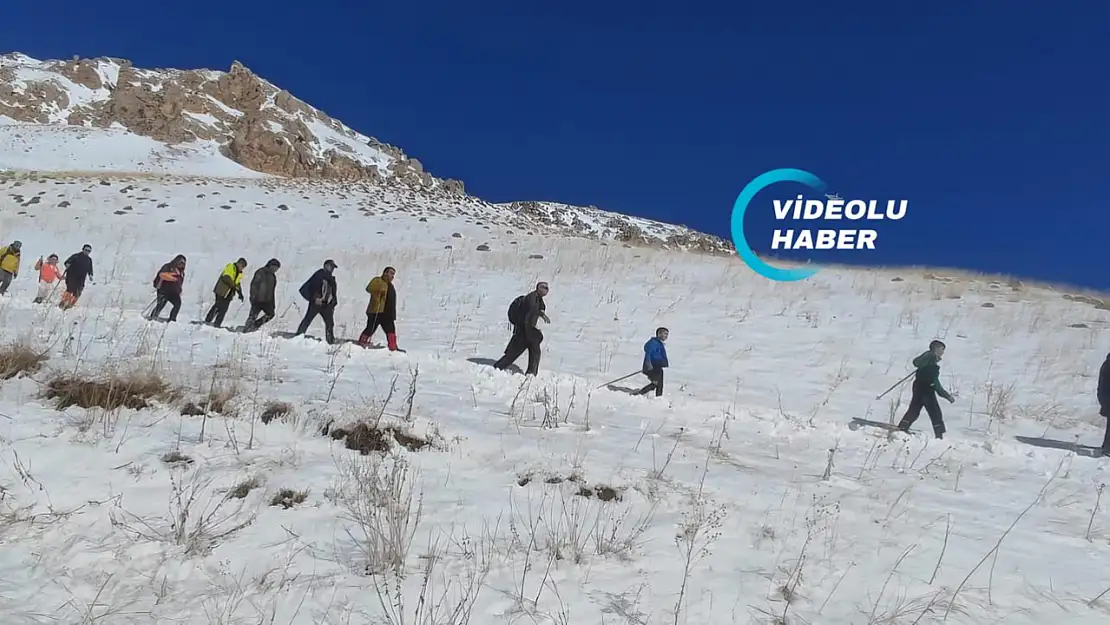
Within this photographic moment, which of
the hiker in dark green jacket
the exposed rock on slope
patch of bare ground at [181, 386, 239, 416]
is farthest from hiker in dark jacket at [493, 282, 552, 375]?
the exposed rock on slope

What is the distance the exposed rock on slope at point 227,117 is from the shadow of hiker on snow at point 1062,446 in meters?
52.0

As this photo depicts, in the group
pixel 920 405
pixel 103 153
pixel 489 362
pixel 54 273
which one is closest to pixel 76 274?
pixel 54 273

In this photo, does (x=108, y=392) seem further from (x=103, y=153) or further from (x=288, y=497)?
(x=103, y=153)

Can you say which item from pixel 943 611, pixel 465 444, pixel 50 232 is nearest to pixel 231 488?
pixel 465 444

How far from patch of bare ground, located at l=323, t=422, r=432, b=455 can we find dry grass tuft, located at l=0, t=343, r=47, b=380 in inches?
101

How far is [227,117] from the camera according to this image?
66.9 m

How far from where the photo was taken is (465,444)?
5.50 m

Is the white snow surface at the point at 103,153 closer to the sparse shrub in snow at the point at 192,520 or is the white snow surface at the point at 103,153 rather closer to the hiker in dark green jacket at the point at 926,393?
Result: the hiker in dark green jacket at the point at 926,393

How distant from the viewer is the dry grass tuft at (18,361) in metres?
5.42

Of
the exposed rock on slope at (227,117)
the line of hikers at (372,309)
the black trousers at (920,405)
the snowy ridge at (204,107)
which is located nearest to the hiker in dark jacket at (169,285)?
the line of hikers at (372,309)

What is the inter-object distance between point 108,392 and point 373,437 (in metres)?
1.94

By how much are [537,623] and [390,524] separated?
3.05 ft

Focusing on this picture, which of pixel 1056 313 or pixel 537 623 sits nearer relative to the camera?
pixel 537 623

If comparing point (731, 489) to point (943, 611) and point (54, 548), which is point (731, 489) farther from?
point (54, 548)
